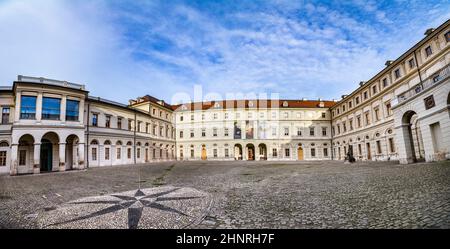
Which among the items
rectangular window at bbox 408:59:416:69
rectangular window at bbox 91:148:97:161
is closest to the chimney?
rectangular window at bbox 408:59:416:69

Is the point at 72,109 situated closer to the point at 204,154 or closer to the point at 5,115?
→ the point at 5,115

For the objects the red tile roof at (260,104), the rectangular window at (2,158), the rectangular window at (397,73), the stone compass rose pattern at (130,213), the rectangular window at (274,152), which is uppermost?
the red tile roof at (260,104)

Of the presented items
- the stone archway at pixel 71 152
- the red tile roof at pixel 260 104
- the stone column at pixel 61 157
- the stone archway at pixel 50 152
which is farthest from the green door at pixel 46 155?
the red tile roof at pixel 260 104

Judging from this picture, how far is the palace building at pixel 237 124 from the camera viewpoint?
16.2m

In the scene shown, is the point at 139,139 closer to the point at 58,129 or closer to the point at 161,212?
the point at 58,129

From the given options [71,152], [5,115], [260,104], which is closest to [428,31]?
[260,104]

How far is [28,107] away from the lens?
70.2ft

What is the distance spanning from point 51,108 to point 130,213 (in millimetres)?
24190

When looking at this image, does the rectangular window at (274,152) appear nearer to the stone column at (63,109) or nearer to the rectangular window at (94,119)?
the rectangular window at (94,119)

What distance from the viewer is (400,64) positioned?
25703 mm

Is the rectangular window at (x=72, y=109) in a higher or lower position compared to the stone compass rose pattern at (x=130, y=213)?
higher

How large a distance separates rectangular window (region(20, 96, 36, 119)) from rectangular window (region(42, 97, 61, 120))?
78cm

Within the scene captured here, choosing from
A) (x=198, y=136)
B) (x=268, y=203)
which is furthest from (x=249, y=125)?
(x=268, y=203)

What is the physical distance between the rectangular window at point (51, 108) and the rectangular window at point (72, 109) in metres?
0.87
